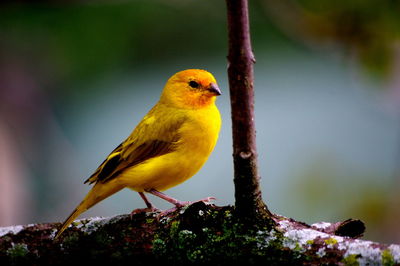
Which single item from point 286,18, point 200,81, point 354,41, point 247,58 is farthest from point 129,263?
point 286,18

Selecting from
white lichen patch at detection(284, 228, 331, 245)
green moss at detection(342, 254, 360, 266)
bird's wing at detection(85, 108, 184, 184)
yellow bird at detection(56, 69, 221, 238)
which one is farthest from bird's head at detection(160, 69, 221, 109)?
green moss at detection(342, 254, 360, 266)

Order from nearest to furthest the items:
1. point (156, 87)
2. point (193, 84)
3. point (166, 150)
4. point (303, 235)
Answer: point (303, 235)
point (166, 150)
point (193, 84)
point (156, 87)

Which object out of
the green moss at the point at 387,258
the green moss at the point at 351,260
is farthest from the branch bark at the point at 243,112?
the green moss at the point at 387,258

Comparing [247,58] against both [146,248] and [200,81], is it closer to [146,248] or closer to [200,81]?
[146,248]

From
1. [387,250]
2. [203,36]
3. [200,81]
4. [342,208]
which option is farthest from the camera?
[203,36]

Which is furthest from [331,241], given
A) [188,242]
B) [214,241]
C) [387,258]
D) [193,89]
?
[193,89]

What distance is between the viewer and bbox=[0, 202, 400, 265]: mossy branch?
89.8 inches

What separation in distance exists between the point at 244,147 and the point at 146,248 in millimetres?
621

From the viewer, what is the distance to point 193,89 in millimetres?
3920

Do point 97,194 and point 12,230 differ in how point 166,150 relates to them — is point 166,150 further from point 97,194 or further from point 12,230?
point 12,230

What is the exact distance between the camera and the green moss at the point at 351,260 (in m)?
2.15

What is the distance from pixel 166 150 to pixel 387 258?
1.78 metres

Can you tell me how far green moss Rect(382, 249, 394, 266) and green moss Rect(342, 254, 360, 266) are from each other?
93 mm

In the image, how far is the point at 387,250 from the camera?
2.11m
